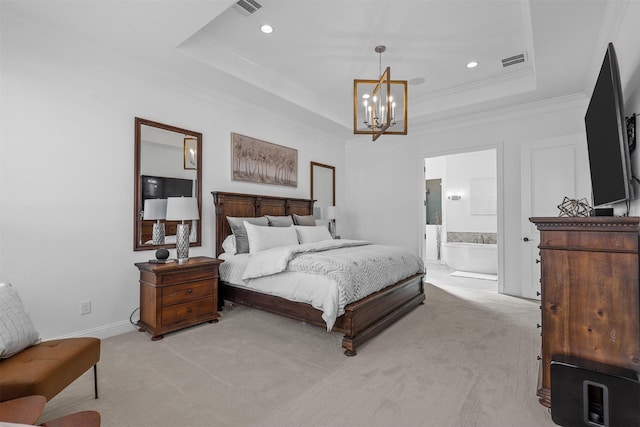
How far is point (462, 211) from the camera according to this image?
7.25 m

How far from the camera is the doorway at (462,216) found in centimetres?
613

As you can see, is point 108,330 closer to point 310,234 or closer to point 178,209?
point 178,209

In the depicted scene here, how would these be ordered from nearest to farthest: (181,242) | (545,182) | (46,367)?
(46,367), (181,242), (545,182)

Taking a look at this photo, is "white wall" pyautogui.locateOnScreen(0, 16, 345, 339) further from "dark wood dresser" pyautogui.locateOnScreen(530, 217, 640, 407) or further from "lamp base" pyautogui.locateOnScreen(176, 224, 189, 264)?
"dark wood dresser" pyautogui.locateOnScreen(530, 217, 640, 407)

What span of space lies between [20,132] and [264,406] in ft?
9.44

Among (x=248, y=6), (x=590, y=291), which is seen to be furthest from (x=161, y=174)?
(x=590, y=291)

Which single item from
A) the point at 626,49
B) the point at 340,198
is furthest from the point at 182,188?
the point at 626,49

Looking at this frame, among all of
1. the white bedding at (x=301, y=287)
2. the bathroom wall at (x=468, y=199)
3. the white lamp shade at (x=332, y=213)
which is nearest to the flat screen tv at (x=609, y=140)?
the white bedding at (x=301, y=287)

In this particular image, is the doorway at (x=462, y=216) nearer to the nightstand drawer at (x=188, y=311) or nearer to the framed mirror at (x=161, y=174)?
the nightstand drawer at (x=188, y=311)

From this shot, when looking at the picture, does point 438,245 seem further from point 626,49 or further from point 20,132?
point 20,132

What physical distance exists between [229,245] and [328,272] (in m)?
1.70

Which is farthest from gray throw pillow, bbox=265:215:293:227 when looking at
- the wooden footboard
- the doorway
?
the doorway

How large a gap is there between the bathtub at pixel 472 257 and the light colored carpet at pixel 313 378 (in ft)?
9.42

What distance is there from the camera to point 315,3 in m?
2.68
